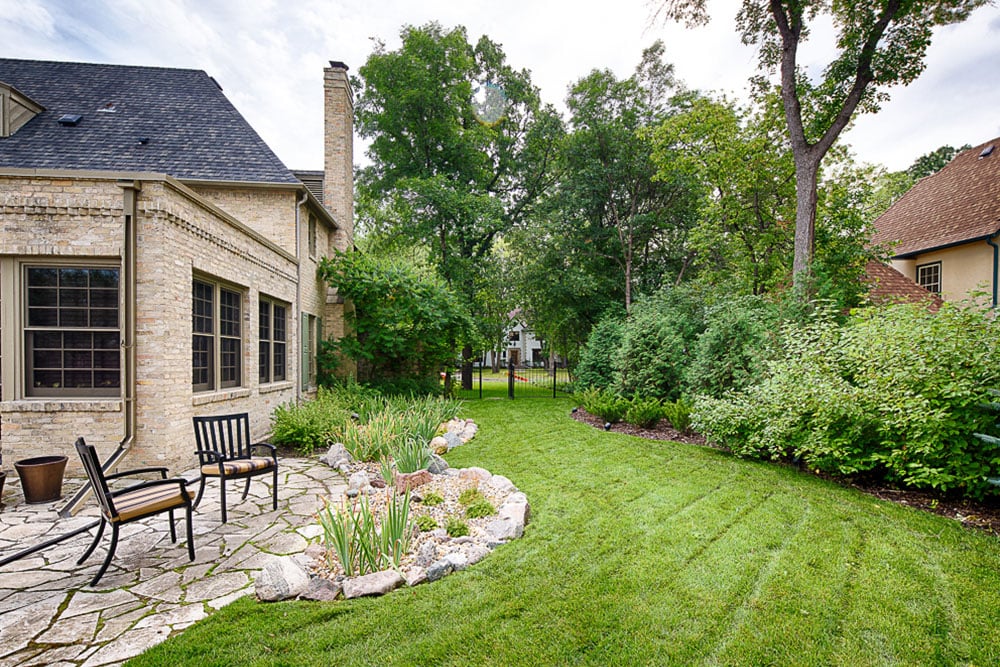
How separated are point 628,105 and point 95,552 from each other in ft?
60.2

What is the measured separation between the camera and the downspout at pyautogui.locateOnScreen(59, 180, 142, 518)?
5297 mm

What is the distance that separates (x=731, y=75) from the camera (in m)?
13.3

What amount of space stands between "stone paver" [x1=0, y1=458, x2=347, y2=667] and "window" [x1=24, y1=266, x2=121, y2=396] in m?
1.29

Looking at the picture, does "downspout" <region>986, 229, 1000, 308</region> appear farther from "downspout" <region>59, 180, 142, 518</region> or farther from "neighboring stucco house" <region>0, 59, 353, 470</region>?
"downspout" <region>59, 180, 142, 518</region>

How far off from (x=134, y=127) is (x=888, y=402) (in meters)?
14.4

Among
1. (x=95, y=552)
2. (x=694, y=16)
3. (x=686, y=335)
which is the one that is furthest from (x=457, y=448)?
(x=694, y=16)

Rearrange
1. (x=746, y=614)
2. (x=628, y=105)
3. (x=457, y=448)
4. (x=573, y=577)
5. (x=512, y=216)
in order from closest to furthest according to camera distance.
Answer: (x=746, y=614)
(x=573, y=577)
(x=457, y=448)
(x=628, y=105)
(x=512, y=216)

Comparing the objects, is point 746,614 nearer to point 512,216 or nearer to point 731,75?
point 731,75

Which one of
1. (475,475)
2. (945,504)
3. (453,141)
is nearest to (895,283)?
(945,504)

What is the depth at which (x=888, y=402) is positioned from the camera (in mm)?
4793

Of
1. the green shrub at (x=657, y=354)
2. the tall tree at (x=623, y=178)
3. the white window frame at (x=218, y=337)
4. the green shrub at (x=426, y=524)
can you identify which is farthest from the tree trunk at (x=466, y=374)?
the green shrub at (x=426, y=524)

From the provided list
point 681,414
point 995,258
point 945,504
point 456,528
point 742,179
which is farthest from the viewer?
point 995,258

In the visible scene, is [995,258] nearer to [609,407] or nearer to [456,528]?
[609,407]

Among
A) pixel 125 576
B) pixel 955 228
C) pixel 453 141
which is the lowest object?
pixel 125 576
